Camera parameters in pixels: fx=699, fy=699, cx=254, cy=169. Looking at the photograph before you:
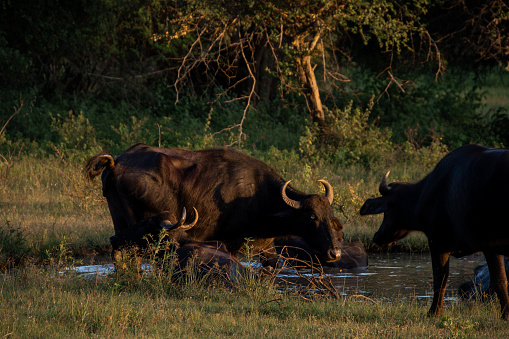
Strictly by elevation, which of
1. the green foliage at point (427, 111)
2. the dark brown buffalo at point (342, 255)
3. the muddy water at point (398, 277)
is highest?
the green foliage at point (427, 111)

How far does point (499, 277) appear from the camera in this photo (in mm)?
5703

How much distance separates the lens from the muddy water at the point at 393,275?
26.2ft

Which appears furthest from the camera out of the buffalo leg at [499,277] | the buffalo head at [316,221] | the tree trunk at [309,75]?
the tree trunk at [309,75]

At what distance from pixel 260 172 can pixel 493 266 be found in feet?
11.8

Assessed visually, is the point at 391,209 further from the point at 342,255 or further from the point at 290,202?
the point at 342,255

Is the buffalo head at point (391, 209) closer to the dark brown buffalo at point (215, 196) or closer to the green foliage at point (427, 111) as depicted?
the dark brown buffalo at point (215, 196)

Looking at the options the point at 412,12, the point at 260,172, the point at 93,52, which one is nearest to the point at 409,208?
the point at 260,172

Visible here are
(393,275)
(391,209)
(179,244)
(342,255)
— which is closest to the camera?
(391,209)

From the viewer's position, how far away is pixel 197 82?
22.4 meters

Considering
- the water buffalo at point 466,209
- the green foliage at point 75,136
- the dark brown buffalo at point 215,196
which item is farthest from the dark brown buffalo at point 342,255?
the green foliage at point 75,136

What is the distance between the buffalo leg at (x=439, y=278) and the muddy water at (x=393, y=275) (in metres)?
1.19

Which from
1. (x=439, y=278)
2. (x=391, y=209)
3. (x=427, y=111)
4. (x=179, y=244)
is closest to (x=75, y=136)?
(x=179, y=244)

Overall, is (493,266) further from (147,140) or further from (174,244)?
(147,140)

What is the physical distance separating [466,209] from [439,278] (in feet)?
3.04
